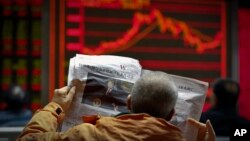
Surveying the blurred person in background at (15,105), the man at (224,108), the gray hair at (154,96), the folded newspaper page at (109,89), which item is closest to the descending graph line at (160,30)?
→ the blurred person in background at (15,105)

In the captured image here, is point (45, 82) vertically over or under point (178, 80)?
under

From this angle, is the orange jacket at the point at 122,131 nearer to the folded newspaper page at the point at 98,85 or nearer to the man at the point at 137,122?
the man at the point at 137,122

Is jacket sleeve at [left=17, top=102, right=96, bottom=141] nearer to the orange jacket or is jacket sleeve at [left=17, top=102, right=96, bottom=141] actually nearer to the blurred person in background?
the orange jacket

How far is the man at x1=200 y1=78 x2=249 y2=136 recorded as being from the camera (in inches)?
106

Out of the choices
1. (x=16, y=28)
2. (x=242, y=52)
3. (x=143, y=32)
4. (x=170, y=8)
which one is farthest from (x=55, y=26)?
(x=242, y=52)

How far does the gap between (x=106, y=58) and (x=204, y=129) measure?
1.49 ft

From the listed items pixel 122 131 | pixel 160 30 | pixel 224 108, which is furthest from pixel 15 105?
pixel 122 131

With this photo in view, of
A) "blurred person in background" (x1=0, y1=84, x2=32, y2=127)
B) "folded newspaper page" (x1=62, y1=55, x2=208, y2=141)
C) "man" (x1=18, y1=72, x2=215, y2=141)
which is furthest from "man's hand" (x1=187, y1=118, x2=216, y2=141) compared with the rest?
"blurred person in background" (x1=0, y1=84, x2=32, y2=127)

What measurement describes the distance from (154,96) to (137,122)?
0.10 m

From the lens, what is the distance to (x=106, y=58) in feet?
5.91

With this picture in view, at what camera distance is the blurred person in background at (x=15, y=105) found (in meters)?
3.18

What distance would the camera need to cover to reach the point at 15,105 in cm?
329

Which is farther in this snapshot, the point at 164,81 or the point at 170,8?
the point at 170,8

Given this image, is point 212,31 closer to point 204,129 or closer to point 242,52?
point 242,52
